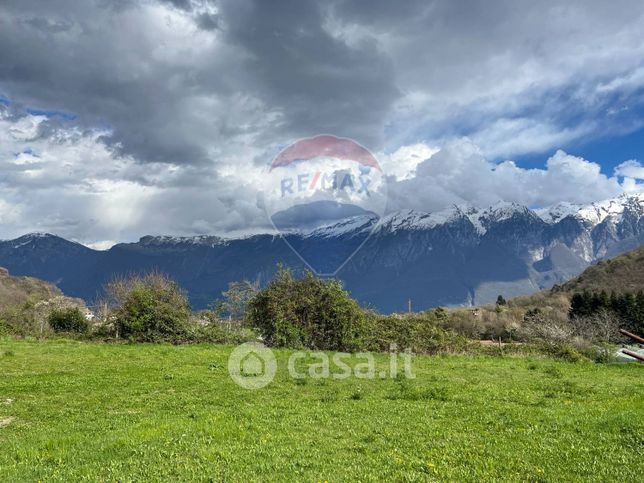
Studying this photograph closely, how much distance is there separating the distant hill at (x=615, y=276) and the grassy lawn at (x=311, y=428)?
118m

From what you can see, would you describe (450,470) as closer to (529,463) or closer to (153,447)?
(529,463)

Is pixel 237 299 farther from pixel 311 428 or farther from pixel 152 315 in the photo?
pixel 311 428

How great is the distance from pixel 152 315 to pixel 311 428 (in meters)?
30.0

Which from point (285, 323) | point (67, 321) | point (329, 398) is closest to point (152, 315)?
point (285, 323)

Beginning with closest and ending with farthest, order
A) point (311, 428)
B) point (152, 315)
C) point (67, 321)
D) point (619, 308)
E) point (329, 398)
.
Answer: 1. point (311, 428)
2. point (329, 398)
3. point (152, 315)
4. point (67, 321)
5. point (619, 308)

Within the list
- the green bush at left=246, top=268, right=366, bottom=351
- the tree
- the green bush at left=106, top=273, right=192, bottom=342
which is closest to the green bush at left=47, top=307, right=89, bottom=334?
the green bush at left=106, top=273, right=192, bottom=342

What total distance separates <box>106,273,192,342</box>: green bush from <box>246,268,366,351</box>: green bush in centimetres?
610

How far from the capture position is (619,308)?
272 ft

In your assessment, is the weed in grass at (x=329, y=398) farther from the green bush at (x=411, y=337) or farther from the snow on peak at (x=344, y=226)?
the green bush at (x=411, y=337)

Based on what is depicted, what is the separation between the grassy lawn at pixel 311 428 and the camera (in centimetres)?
936

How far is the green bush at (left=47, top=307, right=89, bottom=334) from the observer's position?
47.2 metres

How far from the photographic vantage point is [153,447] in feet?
35.1

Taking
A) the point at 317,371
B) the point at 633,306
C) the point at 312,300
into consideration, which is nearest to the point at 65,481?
the point at 317,371

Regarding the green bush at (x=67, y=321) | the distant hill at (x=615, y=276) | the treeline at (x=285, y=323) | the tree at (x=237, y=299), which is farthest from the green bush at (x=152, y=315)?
the distant hill at (x=615, y=276)
